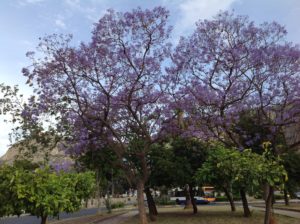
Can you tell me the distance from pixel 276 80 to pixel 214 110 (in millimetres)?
3011

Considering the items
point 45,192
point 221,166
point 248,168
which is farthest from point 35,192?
point 248,168

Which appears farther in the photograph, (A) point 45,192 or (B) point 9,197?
(A) point 45,192

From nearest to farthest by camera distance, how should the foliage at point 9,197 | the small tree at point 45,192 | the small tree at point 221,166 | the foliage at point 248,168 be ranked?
the foliage at point 9,197 → the small tree at point 45,192 → the foliage at point 248,168 → the small tree at point 221,166

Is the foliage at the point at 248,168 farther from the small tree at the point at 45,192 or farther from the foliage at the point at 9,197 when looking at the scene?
the foliage at the point at 9,197

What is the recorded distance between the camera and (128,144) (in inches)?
914

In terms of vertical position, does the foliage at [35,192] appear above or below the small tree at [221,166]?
below

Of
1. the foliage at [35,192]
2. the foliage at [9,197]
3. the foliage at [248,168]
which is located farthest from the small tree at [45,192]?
the foliage at [248,168]

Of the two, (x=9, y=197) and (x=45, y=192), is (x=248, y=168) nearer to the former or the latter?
(x=45, y=192)

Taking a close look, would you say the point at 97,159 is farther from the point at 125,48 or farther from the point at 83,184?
the point at 83,184

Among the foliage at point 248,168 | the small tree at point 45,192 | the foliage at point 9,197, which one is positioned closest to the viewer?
the foliage at point 9,197

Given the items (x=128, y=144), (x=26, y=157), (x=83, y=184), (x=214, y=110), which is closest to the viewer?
(x=83, y=184)

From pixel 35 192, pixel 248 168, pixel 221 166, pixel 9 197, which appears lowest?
pixel 9 197

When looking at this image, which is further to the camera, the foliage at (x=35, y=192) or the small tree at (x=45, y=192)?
the small tree at (x=45, y=192)

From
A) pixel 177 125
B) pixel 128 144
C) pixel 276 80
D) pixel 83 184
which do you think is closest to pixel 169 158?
pixel 128 144
